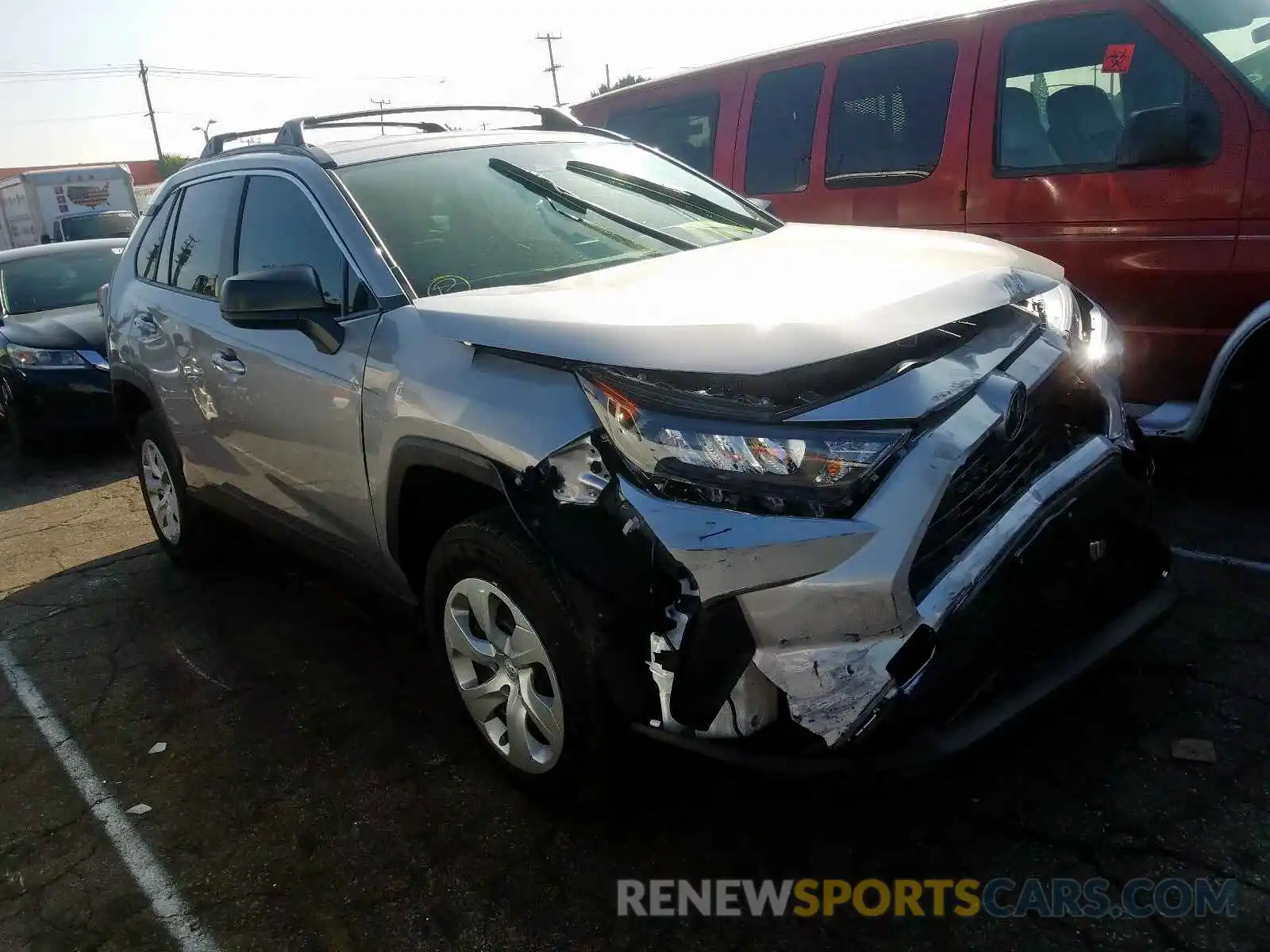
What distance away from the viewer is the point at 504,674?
265cm

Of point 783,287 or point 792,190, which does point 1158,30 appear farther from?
point 783,287

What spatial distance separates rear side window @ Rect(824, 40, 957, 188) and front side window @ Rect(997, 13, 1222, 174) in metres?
0.31

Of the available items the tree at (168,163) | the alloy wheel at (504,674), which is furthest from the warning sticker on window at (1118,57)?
the tree at (168,163)

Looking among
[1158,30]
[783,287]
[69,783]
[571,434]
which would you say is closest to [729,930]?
[571,434]

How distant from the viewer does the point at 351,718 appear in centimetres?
338

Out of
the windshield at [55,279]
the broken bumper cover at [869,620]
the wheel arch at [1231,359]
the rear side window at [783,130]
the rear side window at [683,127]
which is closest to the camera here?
the broken bumper cover at [869,620]

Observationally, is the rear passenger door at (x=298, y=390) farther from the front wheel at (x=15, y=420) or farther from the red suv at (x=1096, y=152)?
the front wheel at (x=15, y=420)

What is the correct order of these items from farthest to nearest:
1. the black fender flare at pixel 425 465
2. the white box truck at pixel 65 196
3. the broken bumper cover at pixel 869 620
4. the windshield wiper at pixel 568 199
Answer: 1. the white box truck at pixel 65 196
2. the windshield wiper at pixel 568 199
3. the black fender flare at pixel 425 465
4. the broken bumper cover at pixel 869 620

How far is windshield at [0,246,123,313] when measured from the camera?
8461mm

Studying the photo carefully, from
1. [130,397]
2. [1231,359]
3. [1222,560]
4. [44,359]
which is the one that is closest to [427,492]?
[130,397]

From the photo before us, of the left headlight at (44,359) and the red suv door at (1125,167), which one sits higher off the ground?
the red suv door at (1125,167)

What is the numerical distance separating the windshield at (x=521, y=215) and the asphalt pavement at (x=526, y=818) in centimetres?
147

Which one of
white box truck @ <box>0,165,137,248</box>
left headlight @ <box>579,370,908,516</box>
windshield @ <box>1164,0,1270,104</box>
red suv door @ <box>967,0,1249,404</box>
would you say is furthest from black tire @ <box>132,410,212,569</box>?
white box truck @ <box>0,165,137,248</box>

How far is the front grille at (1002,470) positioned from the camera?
2.07m
